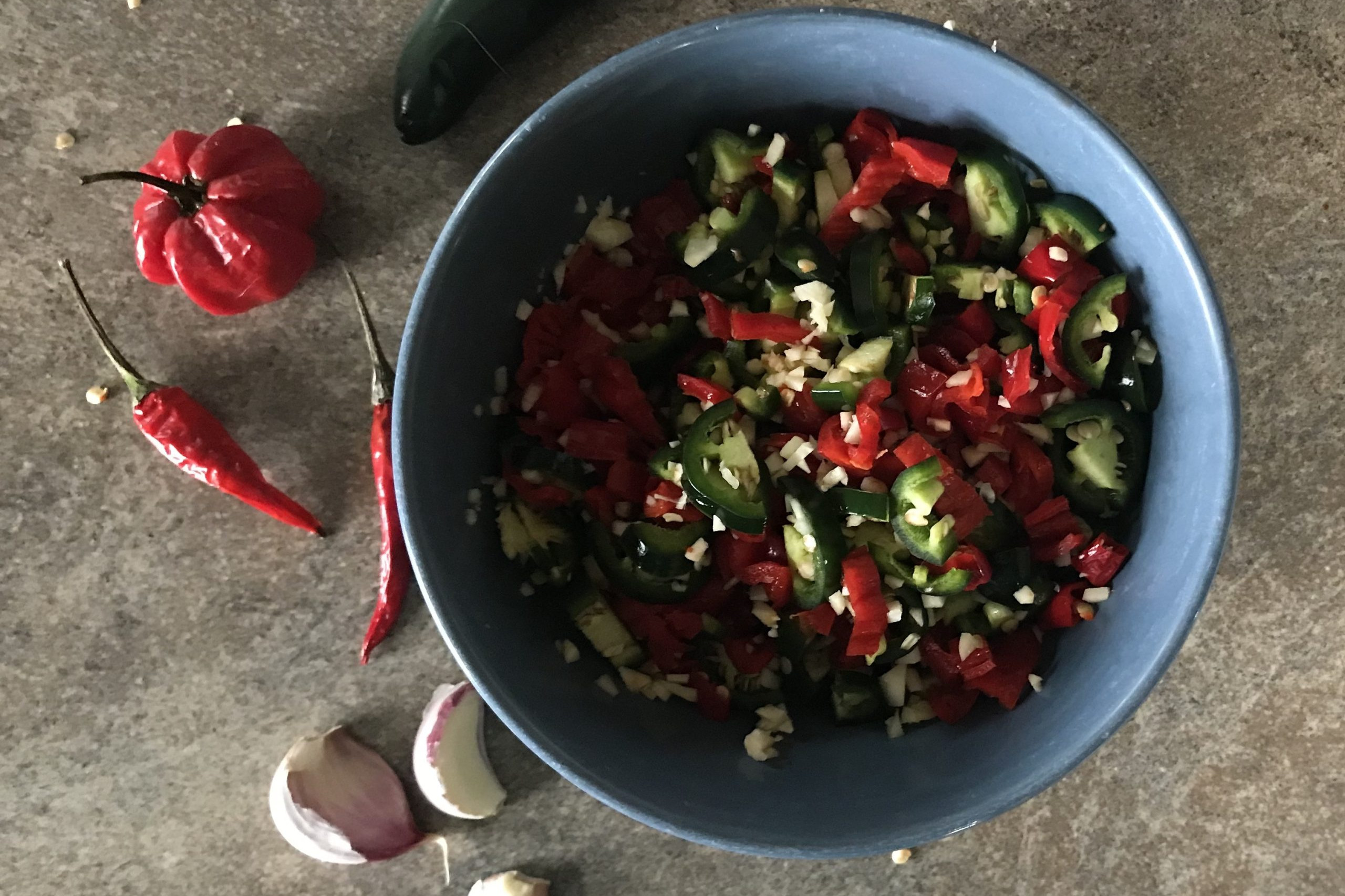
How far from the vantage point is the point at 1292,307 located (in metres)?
1.35

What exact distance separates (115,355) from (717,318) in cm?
84

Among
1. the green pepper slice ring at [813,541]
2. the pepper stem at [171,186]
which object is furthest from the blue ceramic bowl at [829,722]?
the pepper stem at [171,186]

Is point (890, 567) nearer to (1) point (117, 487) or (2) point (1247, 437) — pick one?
(2) point (1247, 437)

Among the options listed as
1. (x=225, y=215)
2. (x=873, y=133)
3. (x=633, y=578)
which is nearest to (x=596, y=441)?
(x=633, y=578)

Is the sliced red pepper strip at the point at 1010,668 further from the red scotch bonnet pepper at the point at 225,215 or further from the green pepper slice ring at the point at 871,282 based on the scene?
the red scotch bonnet pepper at the point at 225,215

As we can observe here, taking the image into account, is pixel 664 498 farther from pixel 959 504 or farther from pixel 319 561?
pixel 319 561

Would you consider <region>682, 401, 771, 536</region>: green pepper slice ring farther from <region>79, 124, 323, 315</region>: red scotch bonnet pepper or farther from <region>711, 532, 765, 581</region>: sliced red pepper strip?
<region>79, 124, 323, 315</region>: red scotch bonnet pepper

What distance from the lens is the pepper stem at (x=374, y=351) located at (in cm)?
131

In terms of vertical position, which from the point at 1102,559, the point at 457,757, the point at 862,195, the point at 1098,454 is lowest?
the point at 457,757

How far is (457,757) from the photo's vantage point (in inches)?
53.9

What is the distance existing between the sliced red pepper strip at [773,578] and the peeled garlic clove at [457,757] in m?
0.46

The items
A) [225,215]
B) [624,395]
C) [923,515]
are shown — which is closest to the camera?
[923,515]

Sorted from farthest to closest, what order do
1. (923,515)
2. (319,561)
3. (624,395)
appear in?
(319,561) < (624,395) < (923,515)

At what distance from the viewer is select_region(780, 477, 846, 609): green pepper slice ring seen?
3.61 ft
